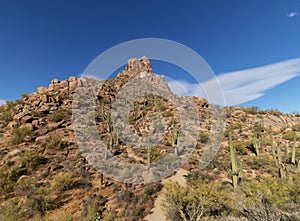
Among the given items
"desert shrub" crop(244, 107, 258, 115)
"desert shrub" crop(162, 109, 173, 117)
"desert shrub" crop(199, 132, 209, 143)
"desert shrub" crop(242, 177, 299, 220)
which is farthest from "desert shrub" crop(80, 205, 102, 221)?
"desert shrub" crop(244, 107, 258, 115)

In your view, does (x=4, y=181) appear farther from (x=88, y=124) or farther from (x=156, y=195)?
(x=88, y=124)

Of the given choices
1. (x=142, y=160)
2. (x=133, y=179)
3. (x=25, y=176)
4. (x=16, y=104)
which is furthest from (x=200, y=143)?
(x=16, y=104)

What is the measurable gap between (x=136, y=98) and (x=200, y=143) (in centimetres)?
1441

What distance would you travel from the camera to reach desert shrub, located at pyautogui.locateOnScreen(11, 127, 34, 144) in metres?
15.9

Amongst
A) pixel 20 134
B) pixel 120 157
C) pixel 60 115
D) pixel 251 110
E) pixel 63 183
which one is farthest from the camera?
pixel 251 110

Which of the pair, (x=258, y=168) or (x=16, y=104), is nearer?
(x=258, y=168)

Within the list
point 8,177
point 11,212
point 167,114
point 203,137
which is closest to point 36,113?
point 8,177

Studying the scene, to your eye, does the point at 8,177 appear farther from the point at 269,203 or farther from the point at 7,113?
the point at 269,203

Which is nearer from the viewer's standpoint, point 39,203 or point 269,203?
point 269,203

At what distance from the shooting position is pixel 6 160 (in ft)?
43.8

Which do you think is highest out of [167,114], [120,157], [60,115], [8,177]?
[167,114]

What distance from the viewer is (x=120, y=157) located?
1549 cm

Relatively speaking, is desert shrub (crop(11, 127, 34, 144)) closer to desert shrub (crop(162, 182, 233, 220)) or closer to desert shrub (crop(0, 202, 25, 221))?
desert shrub (crop(0, 202, 25, 221))

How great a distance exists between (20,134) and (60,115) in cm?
497
